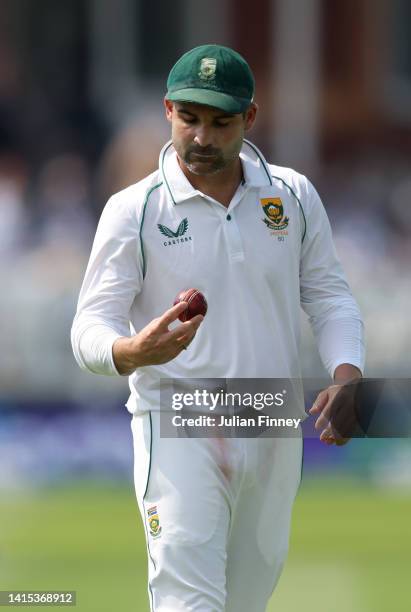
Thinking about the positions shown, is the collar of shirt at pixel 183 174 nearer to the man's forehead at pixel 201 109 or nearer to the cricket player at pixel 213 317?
the cricket player at pixel 213 317

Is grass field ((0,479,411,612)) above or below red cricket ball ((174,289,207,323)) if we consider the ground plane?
below

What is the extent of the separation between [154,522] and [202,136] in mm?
1049

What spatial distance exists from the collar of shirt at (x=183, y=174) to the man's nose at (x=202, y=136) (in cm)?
17

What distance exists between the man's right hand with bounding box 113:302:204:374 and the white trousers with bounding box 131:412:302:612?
1.32 feet

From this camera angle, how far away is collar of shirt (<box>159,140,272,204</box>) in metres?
4.12

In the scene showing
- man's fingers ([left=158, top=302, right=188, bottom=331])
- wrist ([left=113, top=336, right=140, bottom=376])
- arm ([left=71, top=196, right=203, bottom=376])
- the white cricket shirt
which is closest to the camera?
man's fingers ([left=158, top=302, right=188, bottom=331])

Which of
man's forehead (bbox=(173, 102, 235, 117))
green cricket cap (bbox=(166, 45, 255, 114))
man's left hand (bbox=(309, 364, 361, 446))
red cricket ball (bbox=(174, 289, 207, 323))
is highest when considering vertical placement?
green cricket cap (bbox=(166, 45, 255, 114))

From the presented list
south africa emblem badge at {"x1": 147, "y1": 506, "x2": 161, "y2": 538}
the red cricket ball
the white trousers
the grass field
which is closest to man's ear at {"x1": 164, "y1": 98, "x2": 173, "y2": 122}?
the red cricket ball

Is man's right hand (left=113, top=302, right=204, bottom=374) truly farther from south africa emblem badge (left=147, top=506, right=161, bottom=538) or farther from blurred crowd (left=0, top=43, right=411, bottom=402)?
blurred crowd (left=0, top=43, right=411, bottom=402)

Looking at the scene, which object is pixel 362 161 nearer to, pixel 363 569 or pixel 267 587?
pixel 363 569

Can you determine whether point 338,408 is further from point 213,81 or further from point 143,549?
point 143,549

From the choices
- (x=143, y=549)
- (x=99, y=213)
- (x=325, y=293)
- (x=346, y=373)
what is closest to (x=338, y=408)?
(x=346, y=373)

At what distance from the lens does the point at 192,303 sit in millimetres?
3723

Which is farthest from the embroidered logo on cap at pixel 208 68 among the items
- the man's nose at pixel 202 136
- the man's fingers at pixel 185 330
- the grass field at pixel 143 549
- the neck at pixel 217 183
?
the grass field at pixel 143 549
